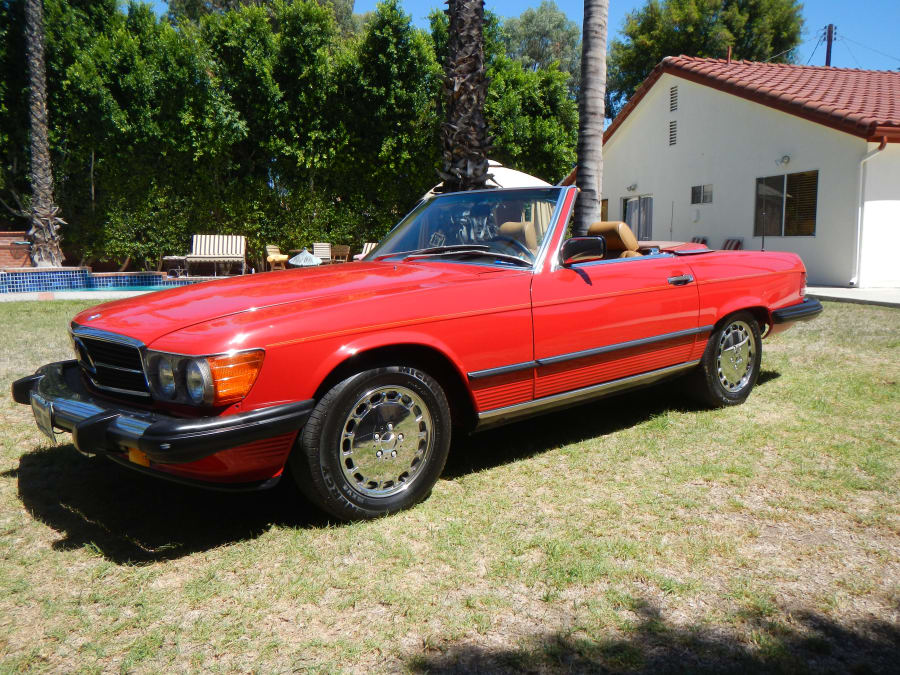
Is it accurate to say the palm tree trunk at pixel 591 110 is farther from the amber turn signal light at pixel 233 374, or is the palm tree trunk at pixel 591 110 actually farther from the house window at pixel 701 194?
the house window at pixel 701 194

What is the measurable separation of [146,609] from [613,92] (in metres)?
36.1

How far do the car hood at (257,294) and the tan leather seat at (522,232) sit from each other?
0.29 meters

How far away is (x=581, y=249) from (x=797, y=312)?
92.5 inches

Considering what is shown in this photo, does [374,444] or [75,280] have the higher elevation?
[75,280]

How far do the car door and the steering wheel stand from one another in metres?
0.15

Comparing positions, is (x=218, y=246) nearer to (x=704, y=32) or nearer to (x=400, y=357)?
(x=400, y=357)

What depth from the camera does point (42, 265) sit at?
48.1 ft

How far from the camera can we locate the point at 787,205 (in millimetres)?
13820

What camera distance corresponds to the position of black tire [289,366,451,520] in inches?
110

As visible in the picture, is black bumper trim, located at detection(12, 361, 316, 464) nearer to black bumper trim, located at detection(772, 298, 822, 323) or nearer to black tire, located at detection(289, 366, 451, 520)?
black tire, located at detection(289, 366, 451, 520)

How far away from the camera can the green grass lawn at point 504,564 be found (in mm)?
2156

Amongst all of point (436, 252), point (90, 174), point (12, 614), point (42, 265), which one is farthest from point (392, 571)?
point (90, 174)

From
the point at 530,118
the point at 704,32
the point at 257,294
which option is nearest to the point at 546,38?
the point at 704,32

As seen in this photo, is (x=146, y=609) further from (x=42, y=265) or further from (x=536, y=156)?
(x=536, y=156)
